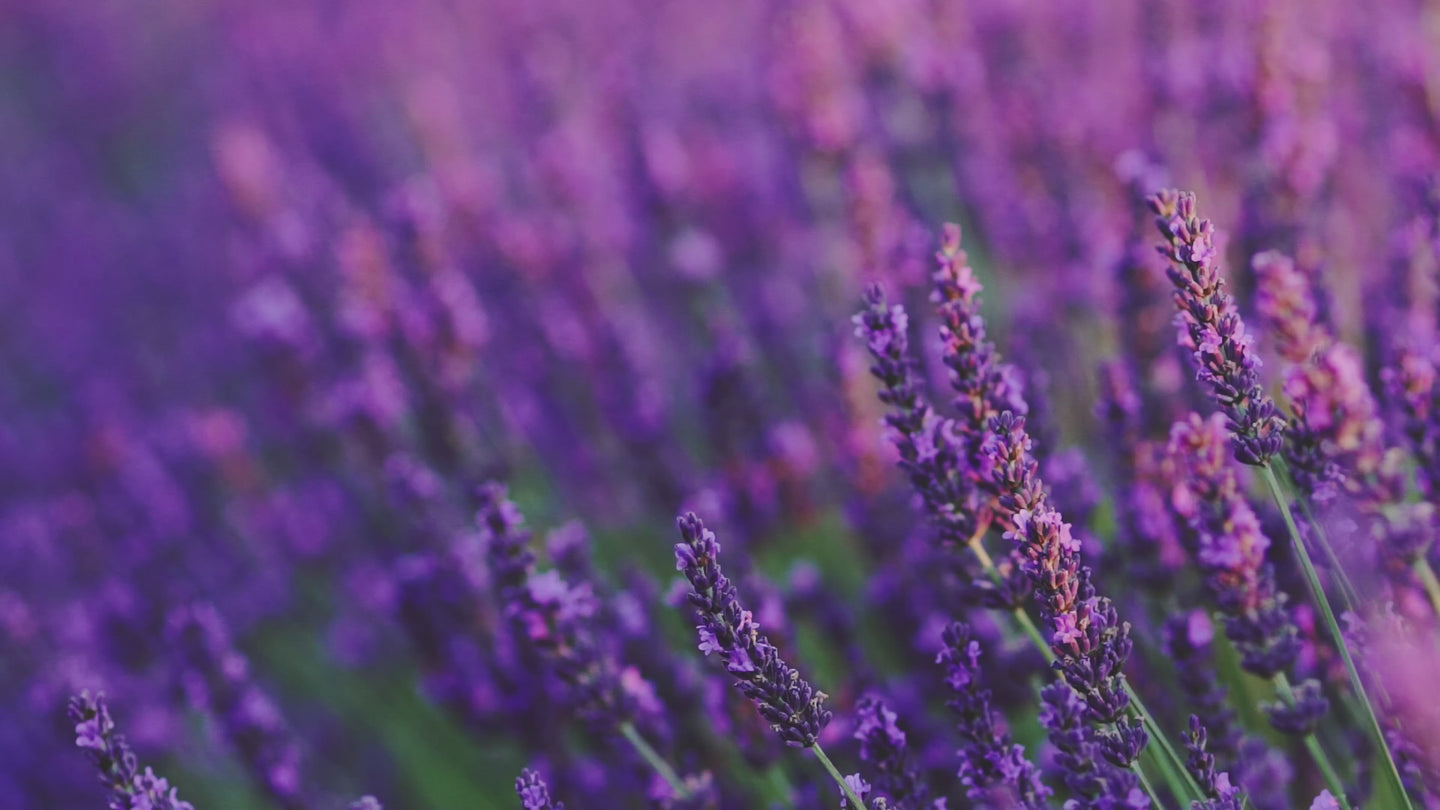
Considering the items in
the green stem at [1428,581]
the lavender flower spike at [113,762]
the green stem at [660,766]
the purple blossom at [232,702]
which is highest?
the purple blossom at [232,702]

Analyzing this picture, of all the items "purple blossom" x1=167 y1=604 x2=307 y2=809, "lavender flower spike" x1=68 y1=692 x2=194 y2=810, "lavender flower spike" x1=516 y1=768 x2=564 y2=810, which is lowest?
"lavender flower spike" x1=516 y1=768 x2=564 y2=810

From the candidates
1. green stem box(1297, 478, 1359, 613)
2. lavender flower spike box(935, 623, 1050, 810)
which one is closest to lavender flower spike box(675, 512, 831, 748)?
lavender flower spike box(935, 623, 1050, 810)

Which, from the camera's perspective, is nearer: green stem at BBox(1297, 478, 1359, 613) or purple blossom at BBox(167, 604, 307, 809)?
green stem at BBox(1297, 478, 1359, 613)

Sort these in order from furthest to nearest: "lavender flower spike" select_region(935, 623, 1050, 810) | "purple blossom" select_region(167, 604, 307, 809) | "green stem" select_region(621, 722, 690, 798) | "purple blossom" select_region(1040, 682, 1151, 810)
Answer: "purple blossom" select_region(167, 604, 307, 809)
"green stem" select_region(621, 722, 690, 798)
"lavender flower spike" select_region(935, 623, 1050, 810)
"purple blossom" select_region(1040, 682, 1151, 810)

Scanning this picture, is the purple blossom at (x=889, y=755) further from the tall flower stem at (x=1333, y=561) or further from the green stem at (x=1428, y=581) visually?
the green stem at (x=1428, y=581)

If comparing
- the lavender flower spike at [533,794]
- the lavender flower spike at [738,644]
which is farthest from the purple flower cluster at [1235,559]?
the lavender flower spike at [533,794]

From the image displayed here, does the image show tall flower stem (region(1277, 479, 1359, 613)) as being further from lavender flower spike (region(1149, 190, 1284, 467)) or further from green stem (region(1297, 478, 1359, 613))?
lavender flower spike (region(1149, 190, 1284, 467))

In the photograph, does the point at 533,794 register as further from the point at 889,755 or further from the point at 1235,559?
the point at 1235,559

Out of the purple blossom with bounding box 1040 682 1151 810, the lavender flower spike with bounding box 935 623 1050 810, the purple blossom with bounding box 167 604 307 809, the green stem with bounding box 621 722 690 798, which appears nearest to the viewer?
the purple blossom with bounding box 1040 682 1151 810
